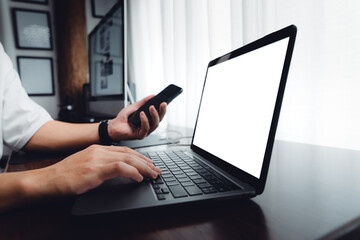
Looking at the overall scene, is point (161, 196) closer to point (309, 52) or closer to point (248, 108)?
point (248, 108)

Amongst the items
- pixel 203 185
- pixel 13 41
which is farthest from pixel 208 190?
pixel 13 41

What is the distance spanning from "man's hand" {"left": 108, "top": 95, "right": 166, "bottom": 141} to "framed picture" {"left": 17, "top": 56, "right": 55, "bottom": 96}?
210 centimetres

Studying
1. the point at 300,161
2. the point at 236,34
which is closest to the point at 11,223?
the point at 300,161

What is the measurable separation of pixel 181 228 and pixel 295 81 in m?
0.65

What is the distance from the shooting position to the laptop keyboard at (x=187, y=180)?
310mm

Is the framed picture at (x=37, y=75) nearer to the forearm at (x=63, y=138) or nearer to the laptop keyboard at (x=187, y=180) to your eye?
the forearm at (x=63, y=138)

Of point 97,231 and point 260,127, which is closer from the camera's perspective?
point 97,231

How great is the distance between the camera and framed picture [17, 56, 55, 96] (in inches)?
92.9

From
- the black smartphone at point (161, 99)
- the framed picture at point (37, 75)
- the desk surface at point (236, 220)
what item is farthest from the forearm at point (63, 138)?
the framed picture at point (37, 75)

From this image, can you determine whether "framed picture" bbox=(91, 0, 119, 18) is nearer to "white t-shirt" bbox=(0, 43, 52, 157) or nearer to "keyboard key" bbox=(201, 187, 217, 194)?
"white t-shirt" bbox=(0, 43, 52, 157)

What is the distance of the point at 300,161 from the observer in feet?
1.66

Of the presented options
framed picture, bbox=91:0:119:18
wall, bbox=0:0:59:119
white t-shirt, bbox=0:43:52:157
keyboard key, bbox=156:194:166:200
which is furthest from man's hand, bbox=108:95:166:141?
framed picture, bbox=91:0:119:18

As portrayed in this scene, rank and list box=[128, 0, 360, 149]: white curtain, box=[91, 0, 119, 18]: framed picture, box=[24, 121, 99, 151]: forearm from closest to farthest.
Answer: box=[128, 0, 360, 149]: white curtain < box=[24, 121, 99, 151]: forearm < box=[91, 0, 119, 18]: framed picture

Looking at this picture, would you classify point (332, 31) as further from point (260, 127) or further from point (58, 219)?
point (58, 219)
